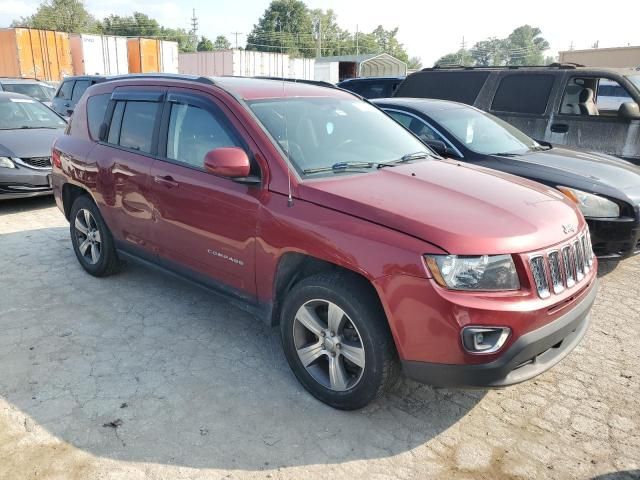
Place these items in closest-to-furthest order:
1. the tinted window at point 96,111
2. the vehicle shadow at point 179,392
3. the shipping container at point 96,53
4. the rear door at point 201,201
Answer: the vehicle shadow at point 179,392 < the rear door at point 201,201 < the tinted window at point 96,111 < the shipping container at point 96,53

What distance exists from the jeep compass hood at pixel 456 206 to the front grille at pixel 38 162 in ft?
19.4

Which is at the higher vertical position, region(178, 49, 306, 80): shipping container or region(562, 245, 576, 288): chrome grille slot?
region(178, 49, 306, 80): shipping container

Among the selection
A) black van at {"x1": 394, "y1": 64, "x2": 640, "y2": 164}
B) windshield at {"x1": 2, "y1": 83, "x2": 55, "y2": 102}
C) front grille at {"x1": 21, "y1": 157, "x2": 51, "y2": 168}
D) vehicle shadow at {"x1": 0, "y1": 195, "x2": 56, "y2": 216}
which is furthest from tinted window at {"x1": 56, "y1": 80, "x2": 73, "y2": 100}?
black van at {"x1": 394, "y1": 64, "x2": 640, "y2": 164}

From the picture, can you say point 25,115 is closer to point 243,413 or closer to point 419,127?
point 419,127

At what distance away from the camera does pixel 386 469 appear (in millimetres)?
2600

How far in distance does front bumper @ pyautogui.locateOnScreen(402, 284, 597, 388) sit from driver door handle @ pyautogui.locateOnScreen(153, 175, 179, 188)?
2098mm

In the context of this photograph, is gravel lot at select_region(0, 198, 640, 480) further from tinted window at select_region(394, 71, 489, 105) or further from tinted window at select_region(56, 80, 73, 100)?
tinted window at select_region(56, 80, 73, 100)

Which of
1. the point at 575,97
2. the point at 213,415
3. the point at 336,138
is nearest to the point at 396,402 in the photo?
the point at 213,415

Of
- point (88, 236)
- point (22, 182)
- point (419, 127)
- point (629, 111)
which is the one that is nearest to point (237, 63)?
point (22, 182)

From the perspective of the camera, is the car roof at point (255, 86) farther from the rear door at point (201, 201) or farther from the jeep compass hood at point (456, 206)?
the jeep compass hood at point (456, 206)

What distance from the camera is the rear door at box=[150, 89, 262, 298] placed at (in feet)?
10.9

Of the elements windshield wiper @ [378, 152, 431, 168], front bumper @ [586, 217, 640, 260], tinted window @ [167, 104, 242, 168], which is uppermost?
tinted window @ [167, 104, 242, 168]

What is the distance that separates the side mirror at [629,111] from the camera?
662 cm

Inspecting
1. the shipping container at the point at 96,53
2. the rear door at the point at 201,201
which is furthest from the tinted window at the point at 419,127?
the shipping container at the point at 96,53
